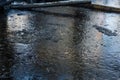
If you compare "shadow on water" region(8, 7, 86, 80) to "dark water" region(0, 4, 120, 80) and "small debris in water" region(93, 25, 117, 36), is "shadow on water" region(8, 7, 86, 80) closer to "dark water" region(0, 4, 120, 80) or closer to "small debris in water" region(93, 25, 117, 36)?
"dark water" region(0, 4, 120, 80)

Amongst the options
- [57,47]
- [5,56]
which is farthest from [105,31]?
[5,56]

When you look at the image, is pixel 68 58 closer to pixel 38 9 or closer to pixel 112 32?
pixel 112 32

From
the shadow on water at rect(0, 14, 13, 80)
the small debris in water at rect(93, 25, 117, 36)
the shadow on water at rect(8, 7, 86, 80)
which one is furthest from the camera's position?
the small debris in water at rect(93, 25, 117, 36)

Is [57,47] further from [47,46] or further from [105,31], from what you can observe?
[105,31]

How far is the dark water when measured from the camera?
555 centimetres

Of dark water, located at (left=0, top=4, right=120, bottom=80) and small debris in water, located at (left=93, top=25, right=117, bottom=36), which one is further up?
dark water, located at (left=0, top=4, right=120, bottom=80)

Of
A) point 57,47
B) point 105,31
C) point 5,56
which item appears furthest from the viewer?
point 105,31

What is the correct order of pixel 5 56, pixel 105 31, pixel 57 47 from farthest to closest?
pixel 105 31
pixel 57 47
pixel 5 56

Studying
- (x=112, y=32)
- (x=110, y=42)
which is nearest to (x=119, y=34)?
(x=112, y=32)

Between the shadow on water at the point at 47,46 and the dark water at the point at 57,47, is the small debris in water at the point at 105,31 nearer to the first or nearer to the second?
the dark water at the point at 57,47

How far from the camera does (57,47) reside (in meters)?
6.97

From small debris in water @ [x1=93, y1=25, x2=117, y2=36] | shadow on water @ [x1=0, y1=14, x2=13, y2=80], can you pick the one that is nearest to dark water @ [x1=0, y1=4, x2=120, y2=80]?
shadow on water @ [x1=0, y1=14, x2=13, y2=80]

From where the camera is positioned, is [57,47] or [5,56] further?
[57,47]

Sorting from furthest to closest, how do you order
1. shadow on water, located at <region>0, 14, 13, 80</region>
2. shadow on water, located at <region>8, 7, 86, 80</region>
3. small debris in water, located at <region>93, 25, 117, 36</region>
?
1. small debris in water, located at <region>93, 25, 117, 36</region>
2. shadow on water, located at <region>8, 7, 86, 80</region>
3. shadow on water, located at <region>0, 14, 13, 80</region>
